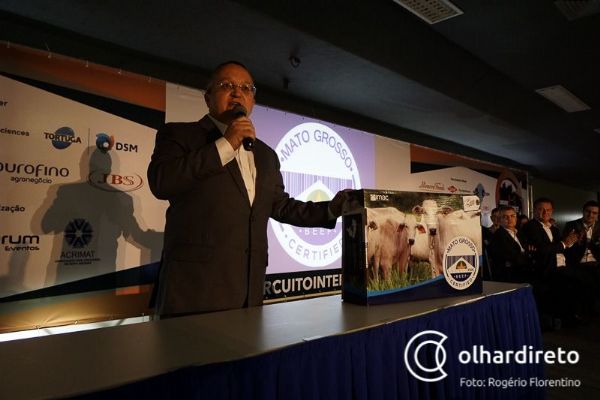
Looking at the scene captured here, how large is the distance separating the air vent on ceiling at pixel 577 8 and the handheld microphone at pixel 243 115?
2.63 m

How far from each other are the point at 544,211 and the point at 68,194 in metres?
4.54

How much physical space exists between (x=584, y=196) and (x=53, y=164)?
559 inches

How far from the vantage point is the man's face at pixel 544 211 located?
162 inches

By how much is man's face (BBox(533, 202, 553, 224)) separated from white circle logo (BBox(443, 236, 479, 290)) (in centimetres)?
353

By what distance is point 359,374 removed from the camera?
82 centimetres

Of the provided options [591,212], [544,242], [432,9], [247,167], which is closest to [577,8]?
[432,9]

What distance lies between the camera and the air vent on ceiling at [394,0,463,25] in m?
2.64

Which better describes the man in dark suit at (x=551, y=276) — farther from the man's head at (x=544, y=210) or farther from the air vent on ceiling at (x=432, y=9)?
the air vent on ceiling at (x=432, y=9)

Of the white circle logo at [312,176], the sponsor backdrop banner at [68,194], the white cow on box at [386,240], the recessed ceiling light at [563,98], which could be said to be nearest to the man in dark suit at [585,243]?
the recessed ceiling light at [563,98]

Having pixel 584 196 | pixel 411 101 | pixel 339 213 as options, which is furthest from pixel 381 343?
pixel 584 196

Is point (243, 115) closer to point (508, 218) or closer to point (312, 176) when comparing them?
point (312, 176)

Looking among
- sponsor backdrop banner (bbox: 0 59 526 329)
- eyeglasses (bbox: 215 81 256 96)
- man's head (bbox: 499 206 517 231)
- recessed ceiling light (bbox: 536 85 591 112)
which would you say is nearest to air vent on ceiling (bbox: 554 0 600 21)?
recessed ceiling light (bbox: 536 85 591 112)

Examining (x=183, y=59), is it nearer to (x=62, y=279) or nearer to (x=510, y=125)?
(x=62, y=279)

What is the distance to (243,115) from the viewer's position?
1233 millimetres
